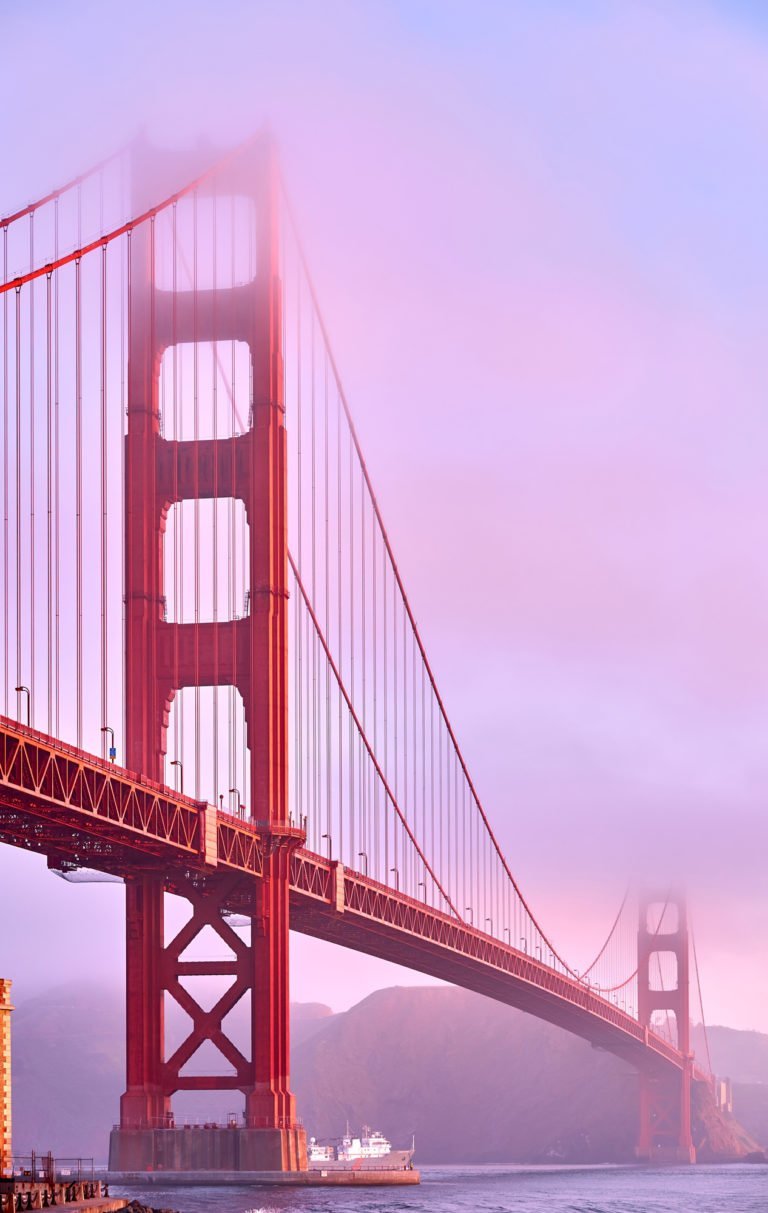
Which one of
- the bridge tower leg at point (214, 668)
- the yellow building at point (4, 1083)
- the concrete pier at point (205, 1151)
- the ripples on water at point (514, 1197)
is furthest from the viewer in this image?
the bridge tower leg at point (214, 668)

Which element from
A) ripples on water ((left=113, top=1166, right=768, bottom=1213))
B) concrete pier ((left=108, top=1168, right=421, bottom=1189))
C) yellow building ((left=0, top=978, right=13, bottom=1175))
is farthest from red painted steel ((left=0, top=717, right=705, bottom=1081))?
ripples on water ((left=113, top=1166, right=768, bottom=1213))

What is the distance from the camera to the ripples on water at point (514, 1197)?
57906 millimetres

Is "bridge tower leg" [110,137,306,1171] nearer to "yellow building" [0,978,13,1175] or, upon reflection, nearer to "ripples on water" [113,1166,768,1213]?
"ripples on water" [113,1166,768,1213]

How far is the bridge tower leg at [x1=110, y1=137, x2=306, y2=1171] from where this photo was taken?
67062mm

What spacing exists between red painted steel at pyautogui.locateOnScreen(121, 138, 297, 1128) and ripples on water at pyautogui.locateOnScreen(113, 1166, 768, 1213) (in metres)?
5.00

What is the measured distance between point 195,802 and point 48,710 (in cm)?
986

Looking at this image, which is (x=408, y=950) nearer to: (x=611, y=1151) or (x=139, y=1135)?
(x=139, y=1135)

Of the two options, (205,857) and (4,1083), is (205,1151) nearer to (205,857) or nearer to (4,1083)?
(205,857)

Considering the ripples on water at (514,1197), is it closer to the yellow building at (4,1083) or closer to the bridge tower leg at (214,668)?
the bridge tower leg at (214,668)

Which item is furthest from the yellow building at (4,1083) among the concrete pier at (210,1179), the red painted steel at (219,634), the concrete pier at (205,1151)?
the red painted steel at (219,634)

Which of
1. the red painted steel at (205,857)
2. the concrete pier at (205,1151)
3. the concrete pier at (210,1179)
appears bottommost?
the concrete pier at (210,1179)

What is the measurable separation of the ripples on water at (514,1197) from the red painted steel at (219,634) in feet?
16.4

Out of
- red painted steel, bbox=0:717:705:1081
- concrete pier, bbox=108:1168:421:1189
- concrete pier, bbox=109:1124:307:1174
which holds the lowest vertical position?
concrete pier, bbox=108:1168:421:1189

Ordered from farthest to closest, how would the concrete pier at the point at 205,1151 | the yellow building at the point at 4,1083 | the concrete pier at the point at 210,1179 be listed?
the concrete pier at the point at 205,1151 < the concrete pier at the point at 210,1179 < the yellow building at the point at 4,1083
